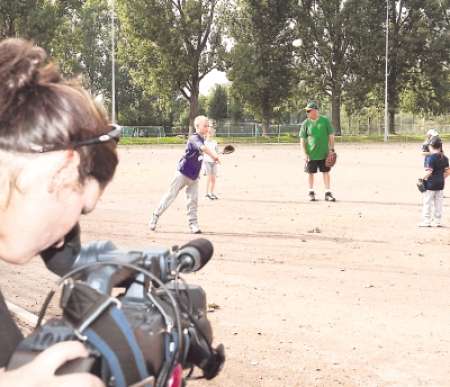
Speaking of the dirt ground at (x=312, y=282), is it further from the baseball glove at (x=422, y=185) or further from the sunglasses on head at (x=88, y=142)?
the baseball glove at (x=422, y=185)

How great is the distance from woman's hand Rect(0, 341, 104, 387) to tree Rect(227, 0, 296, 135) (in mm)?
57340

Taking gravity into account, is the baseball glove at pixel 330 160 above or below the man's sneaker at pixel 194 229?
above

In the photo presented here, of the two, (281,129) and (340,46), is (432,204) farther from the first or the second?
(281,129)

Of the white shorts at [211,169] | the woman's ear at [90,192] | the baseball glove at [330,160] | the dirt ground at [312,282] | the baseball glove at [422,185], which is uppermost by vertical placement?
the woman's ear at [90,192]

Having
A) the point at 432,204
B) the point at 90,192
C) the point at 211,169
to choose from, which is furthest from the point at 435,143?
the point at 90,192

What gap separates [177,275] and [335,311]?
533cm

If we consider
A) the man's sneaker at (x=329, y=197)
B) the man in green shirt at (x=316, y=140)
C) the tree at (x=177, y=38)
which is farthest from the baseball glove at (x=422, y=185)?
the tree at (x=177, y=38)

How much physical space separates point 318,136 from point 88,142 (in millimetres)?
15081

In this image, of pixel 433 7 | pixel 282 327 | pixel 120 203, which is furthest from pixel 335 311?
pixel 433 7

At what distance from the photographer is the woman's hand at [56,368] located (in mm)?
1074

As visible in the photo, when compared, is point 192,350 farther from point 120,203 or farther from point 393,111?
point 393,111

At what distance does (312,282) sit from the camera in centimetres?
776

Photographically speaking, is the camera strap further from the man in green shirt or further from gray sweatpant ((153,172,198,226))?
the man in green shirt

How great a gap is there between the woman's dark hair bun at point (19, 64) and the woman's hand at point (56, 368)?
44 cm
